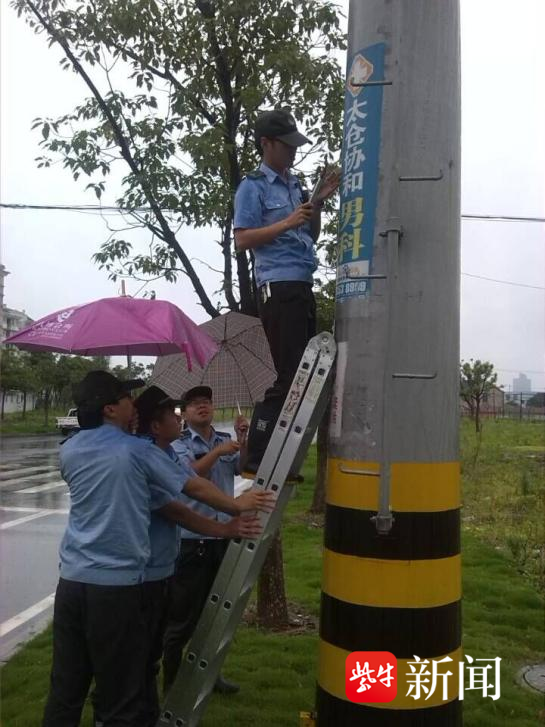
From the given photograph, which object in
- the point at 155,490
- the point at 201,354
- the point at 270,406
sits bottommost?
the point at 155,490

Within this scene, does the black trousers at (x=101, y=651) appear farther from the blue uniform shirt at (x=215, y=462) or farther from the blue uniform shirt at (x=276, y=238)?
the blue uniform shirt at (x=276, y=238)

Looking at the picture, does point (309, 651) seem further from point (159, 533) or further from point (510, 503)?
point (510, 503)

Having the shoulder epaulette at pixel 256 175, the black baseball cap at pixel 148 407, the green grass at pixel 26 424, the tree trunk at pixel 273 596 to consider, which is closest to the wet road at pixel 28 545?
the tree trunk at pixel 273 596

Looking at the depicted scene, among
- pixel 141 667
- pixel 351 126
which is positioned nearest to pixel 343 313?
pixel 351 126

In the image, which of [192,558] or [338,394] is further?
[192,558]

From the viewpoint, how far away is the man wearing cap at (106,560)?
3.05 m

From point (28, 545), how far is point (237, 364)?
739 cm

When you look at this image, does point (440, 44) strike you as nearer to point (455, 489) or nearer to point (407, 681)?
point (455, 489)

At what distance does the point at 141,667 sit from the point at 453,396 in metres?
1.75

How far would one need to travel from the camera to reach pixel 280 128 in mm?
3404

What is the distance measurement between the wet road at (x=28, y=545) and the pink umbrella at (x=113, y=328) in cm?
328

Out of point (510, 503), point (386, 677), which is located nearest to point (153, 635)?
point (386, 677)

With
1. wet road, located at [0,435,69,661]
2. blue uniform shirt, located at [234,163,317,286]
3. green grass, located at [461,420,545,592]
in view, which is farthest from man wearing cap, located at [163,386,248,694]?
green grass, located at [461,420,545,592]

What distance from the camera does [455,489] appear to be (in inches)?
110
